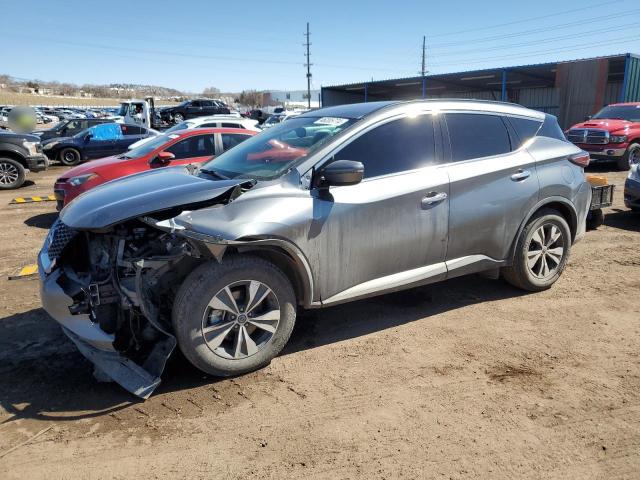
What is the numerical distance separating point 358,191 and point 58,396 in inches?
97.5

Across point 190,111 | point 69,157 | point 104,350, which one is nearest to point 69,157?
point 69,157

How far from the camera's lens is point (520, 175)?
4480 millimetres

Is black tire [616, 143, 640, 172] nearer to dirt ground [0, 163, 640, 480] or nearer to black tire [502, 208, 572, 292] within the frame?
black tire [502, 208, 572, 292]

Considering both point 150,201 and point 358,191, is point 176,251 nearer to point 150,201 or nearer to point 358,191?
point 150,201

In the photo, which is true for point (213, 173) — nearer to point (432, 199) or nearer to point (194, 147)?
point (432, 199)

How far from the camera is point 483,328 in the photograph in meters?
4.16

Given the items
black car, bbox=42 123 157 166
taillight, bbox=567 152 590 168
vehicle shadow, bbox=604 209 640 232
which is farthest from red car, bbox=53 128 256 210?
black car, bbox=42 123 157 166

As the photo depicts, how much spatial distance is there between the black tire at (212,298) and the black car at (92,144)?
574 inches

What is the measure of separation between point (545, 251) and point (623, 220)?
435 cm

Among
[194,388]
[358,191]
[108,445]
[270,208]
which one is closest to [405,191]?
[358,191]

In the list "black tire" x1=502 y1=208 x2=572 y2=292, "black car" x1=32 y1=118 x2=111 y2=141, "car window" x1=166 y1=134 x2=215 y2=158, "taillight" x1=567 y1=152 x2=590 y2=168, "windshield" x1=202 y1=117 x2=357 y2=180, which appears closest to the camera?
"windshield" x1=202 y1=117 x2=357 y2=180

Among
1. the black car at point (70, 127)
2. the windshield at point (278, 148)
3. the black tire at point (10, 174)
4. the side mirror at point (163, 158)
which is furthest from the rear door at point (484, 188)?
the black car at point (70, 127)

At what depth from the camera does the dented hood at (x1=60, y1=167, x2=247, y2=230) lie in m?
3.16

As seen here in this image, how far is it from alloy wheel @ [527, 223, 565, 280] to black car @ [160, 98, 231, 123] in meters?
33.3
